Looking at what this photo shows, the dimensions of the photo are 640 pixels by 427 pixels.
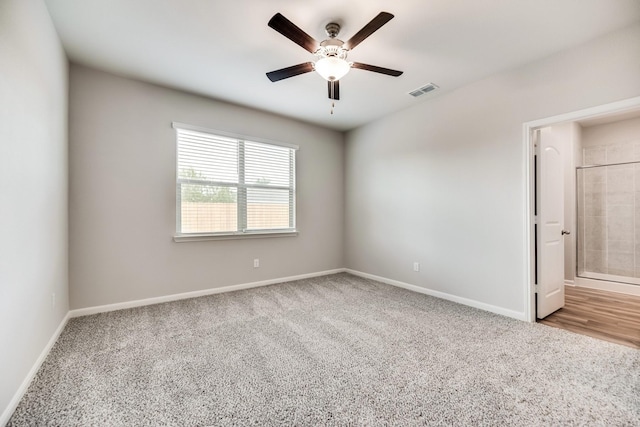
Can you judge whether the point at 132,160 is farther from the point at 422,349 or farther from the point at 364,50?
the point at 422,349

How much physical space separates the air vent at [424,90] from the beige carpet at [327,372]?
2.63 meters

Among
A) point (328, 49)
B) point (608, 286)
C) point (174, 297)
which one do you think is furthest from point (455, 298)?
point (174, 297)

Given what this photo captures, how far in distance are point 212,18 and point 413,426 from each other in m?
3.06

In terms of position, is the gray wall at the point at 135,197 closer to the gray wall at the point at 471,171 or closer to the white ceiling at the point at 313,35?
the white ceiling at the point at 313,35

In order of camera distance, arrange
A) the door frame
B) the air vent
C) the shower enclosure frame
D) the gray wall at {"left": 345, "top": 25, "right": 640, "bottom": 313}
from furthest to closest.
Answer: the shower enclosure frame
the air vent
the door frame
the gray wall at {"left": 345, "top": 25, "right": 640, "bottom": 313}

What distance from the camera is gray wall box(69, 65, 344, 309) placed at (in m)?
2.99

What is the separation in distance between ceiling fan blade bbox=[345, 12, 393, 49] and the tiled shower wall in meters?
4.61

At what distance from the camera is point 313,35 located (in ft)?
7.98

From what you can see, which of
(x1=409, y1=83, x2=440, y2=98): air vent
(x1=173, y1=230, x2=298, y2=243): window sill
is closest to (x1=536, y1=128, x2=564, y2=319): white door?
(x1=409, y1=83, x2=440, y2=98): air vent

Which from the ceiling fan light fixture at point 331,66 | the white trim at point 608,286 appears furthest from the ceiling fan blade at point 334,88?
the white trim at point 608,286

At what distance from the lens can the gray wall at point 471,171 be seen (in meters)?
2.53

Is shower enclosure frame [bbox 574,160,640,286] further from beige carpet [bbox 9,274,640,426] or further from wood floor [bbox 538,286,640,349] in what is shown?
beige carpet [bbox 9,274,640,426]

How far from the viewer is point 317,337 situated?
8.14 feet

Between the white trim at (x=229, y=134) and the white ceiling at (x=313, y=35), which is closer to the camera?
the white ceiling at (x=313, y=35)
